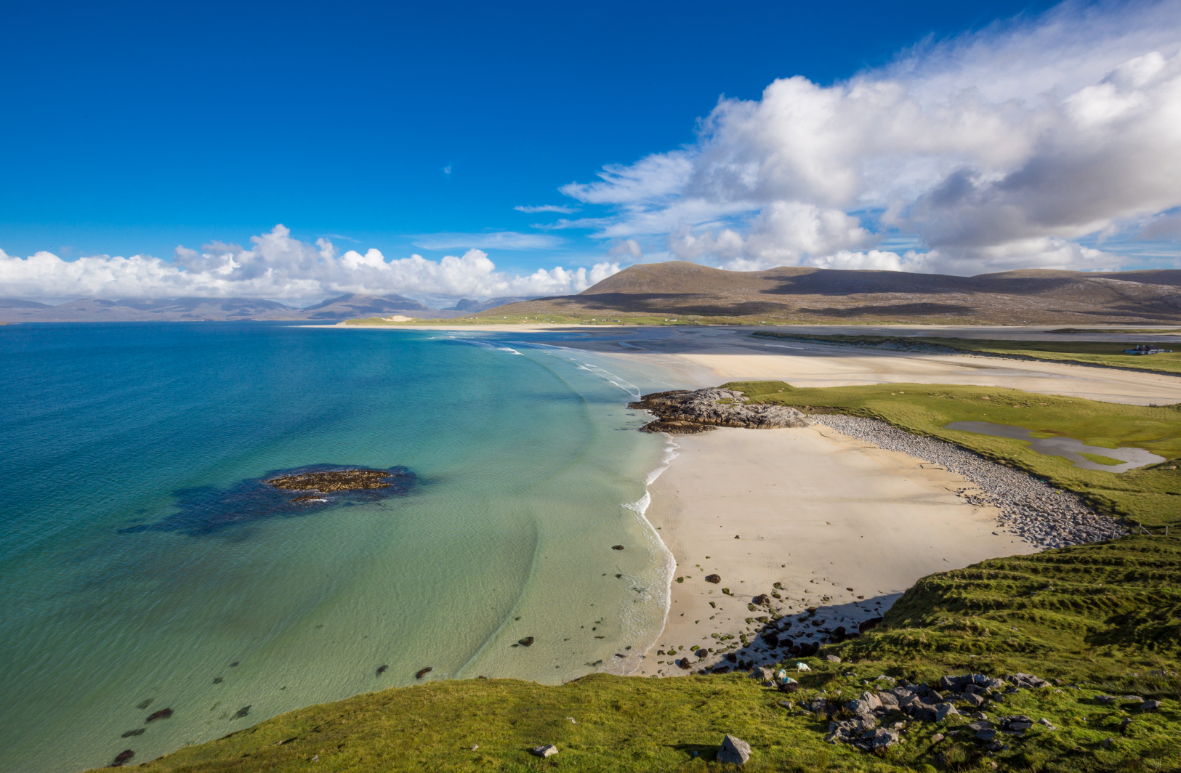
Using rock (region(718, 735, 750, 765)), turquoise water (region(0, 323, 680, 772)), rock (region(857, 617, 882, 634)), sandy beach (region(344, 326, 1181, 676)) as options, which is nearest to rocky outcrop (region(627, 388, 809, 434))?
sandy beach (region(344, 326, 1181, 676))

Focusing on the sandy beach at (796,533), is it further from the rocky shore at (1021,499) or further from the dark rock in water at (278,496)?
the dark rock in water at (278,496)

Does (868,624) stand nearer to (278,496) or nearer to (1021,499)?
(1021,499)

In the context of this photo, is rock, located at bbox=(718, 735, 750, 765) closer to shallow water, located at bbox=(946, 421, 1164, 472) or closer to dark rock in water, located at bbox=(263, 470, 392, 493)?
dark rock in water, located at bbox=(263, 470, 392, 493)

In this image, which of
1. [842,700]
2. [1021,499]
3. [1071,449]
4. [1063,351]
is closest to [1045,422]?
[1071,449]

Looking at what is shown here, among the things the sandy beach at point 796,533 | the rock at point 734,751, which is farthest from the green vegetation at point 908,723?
the sandy beach at point 796,533

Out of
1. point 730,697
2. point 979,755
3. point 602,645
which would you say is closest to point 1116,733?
point 979,755

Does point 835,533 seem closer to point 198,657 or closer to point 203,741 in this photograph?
point 203,741
